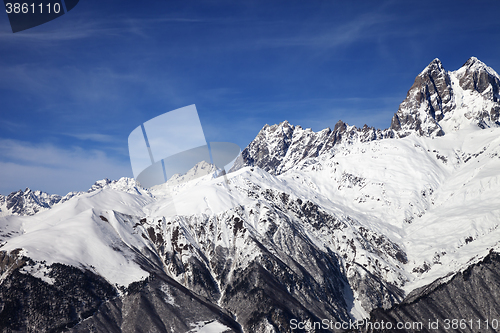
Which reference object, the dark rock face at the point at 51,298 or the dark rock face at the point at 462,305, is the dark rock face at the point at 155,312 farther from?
the dark rock face at the point at 462,305

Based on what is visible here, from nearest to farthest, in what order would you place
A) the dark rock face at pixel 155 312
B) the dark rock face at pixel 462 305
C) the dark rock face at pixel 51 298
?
the dark rock face at pixel 462 305, the dark rock face at pixel 51 298, the dark rock face at pixel 155 312

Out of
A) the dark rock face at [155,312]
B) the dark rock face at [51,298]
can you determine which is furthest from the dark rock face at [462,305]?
the dark rock face at [51,298]

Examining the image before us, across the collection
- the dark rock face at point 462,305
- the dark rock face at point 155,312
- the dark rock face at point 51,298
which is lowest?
the dark rock face at point 462,305

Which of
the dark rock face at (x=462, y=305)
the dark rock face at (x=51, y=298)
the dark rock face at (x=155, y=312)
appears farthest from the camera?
the dark rock face at (x=155, y=312)

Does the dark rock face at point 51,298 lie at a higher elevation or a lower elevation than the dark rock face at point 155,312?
higher

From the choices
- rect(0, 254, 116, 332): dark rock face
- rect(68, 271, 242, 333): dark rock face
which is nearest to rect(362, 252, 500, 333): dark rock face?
rect(68, 271, 242, 333): dark rock face

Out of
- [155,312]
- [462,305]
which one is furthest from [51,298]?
[462,305]

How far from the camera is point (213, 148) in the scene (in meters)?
50.3

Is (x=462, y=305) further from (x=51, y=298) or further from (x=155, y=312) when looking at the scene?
(x=51, y=298)

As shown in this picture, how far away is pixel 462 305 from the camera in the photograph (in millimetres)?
135000

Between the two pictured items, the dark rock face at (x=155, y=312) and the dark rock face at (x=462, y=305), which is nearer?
the dark rock face at (x=462, y=305)

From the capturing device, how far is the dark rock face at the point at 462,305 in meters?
122

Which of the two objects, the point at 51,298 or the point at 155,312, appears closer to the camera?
the point at 51,298

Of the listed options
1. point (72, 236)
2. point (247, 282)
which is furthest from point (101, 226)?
point (247, 282)
